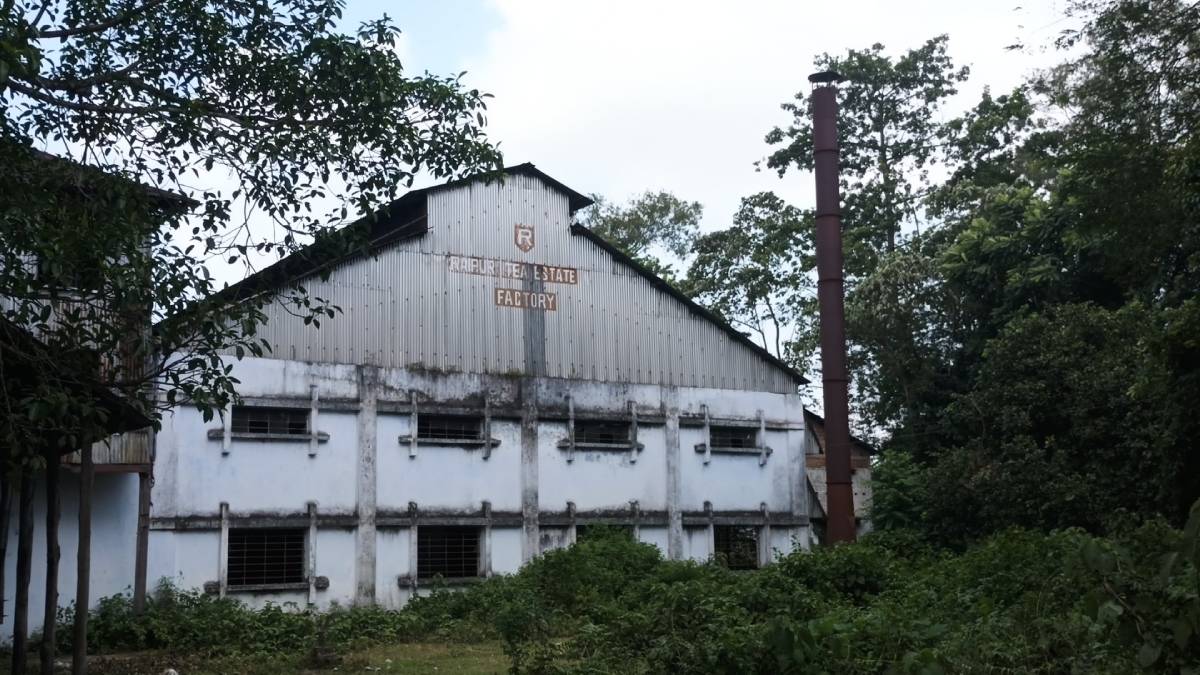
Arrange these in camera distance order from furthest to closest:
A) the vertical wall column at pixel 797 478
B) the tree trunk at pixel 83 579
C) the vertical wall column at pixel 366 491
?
1. the vertical wall column at pixel 797 478
2. the vertical wall column at pixel 366 491
3. the tree trunk at pixel 83 579

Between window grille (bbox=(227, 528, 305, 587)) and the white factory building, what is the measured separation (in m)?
0.03

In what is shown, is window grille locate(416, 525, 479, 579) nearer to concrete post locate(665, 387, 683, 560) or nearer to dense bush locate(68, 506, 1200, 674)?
dense bush locate(68, 506, 1200, 674)

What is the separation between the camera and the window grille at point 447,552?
68.5 feet

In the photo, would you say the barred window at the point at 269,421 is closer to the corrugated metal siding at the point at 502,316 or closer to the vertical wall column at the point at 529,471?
the corrugated metal siding at the point at 502,316

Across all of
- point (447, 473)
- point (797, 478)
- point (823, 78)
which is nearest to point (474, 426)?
point (447, 473)

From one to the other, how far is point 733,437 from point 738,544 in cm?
224

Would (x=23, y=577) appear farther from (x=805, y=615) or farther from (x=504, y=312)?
(x=504, y=312)

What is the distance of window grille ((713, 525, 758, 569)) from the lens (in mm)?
24406

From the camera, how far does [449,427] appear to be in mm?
21625

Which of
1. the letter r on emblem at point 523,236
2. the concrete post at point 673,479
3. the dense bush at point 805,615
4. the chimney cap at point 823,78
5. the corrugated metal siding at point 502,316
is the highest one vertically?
the chimney cap at point 823,78

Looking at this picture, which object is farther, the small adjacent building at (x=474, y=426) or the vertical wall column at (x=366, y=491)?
the vertical wall column at (x=366, y=491)

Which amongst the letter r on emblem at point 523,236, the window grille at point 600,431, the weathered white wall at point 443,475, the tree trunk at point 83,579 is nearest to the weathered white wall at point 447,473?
the weathered white wall at point 443,475

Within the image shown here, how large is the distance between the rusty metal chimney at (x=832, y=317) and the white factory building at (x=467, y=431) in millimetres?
2900

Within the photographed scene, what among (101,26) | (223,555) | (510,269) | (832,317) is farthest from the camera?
(510,269)
